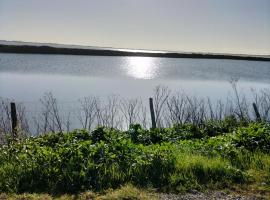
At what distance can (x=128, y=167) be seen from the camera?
23.9 ft

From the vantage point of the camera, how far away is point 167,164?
7434 millimetres

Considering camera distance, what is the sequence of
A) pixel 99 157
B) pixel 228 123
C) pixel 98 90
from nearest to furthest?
pixel 99 157
pixel 228 123
pixel 98 90

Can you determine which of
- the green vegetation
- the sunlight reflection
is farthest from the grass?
the sunlight reflection

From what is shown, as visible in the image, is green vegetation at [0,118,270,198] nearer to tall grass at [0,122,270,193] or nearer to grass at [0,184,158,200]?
tall grass at [0,122,270,193]

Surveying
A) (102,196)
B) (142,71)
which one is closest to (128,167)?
(102,196)

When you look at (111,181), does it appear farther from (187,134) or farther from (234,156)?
(187,134)

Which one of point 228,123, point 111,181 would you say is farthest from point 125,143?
point 228,123

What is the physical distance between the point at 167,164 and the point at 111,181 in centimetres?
112

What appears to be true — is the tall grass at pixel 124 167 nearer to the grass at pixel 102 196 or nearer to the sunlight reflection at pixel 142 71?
the grass at pixel 102 196

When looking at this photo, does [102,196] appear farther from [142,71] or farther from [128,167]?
[142,71]

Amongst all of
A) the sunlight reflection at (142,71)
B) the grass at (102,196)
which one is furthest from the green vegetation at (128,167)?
the sunlight reflection at (142,71)

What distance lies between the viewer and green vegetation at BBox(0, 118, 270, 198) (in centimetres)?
679

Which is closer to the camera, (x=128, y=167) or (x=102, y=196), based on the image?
(x=102, y=196)

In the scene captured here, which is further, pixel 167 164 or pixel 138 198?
pixel 167 164
